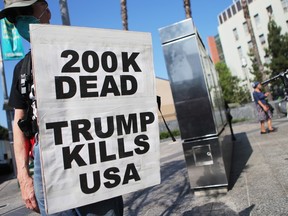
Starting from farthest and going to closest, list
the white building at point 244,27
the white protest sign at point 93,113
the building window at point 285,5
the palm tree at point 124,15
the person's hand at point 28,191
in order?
1. the white building at point 244,27
2. the building window at point 285,5
3. the palm tree at point 124,15
4. the person's hand at point 28,191
5. the white protest sign at point 93,113

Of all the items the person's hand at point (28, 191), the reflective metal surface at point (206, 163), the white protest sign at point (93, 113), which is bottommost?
the reflective metal surface at point (206, 163)

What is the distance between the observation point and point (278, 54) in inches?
1284

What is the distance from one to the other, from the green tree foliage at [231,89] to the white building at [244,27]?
5.54ft

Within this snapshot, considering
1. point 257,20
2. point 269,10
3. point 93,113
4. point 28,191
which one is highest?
point 269,10

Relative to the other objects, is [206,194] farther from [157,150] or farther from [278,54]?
[278,54]

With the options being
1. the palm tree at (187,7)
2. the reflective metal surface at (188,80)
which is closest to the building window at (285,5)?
the palm tree at (187,7)

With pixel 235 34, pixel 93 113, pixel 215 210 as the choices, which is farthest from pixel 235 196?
pixel 235 34

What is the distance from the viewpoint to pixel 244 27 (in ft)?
157

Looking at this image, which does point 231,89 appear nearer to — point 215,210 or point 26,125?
point 215,210

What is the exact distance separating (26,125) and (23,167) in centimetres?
25

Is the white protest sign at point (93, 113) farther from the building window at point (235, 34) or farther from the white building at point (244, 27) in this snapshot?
the building window at point (235, 34)

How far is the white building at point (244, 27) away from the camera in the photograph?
41.1 m

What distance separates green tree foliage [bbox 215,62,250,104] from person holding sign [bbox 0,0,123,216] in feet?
128

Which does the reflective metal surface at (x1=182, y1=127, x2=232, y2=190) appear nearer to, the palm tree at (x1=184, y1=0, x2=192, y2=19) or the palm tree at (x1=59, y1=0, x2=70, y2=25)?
the palm tree at (x1=59, y1=0, x2=70, y2=25)
